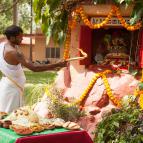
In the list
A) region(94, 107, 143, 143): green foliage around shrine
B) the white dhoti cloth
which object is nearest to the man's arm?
the white dhoti cloth

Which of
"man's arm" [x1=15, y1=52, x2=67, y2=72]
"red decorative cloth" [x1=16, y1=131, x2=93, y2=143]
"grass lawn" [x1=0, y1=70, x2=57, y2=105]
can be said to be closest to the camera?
"red decorative cloth" [x1=16, y1=131, x2=93, y2=143]

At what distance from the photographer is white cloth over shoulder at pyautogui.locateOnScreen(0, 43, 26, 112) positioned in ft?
22.9

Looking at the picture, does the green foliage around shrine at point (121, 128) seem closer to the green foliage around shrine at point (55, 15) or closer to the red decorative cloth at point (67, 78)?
the red decorative cloth at point (67, 78)

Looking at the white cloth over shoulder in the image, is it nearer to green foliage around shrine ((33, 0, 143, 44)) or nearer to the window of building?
green foliage around shrine ((33, 0, 143, 44))

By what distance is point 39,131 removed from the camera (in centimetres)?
559

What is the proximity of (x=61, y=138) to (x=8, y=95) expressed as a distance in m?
1.83

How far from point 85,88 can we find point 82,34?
3.49ft

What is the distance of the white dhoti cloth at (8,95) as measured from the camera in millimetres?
7117

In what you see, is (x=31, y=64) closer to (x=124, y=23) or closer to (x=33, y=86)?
(x=124, y=23)

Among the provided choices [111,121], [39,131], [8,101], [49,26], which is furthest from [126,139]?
[49,26]

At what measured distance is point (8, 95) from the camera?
7141 millimetres

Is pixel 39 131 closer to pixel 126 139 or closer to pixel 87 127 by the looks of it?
pixel 126 139

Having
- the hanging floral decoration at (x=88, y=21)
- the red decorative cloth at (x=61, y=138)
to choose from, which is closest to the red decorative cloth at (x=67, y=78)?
the hanging floral decoration at (x=88, y=21)

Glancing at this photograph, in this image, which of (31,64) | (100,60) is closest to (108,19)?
(100,60)
